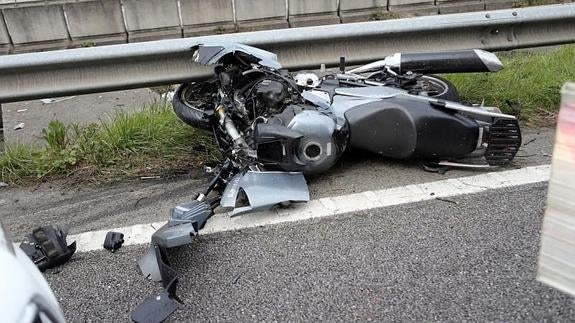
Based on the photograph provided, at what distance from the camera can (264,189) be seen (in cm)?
286

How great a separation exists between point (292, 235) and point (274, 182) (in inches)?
15.3

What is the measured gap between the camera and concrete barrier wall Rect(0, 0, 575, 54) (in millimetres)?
7512

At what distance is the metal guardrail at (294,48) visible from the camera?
3523 millimetres

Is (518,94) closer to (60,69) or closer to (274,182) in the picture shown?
(274,182)

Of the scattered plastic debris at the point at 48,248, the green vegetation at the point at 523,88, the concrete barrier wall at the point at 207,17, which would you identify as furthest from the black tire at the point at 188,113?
the concrete barrier wall at the point at 207,17

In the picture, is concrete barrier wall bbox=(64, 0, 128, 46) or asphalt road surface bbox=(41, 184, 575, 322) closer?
asphalt road surface bbox=(41, 184, 575, 322)

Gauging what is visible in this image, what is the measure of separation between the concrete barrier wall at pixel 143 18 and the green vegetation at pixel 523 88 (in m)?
4.02

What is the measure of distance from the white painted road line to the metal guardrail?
129cm

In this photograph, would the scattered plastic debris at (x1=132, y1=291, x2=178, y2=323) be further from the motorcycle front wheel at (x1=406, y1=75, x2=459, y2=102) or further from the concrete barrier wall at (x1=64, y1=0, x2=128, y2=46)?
the concrete barrier wall at (x1=64, y1=0, x2=128, y2=46)

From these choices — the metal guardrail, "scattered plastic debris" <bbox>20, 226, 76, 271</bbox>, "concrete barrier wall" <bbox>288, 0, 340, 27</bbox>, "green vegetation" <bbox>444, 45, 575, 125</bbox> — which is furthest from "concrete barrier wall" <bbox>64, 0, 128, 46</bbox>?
"scattered plastic debris" <bbox>20, 226, 76, 271</bbox>

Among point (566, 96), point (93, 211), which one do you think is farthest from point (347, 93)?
point (566, 96)

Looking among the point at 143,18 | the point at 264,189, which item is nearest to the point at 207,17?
the point at 143,18

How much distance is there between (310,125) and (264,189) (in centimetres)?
47

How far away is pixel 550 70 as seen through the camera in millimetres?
4660
